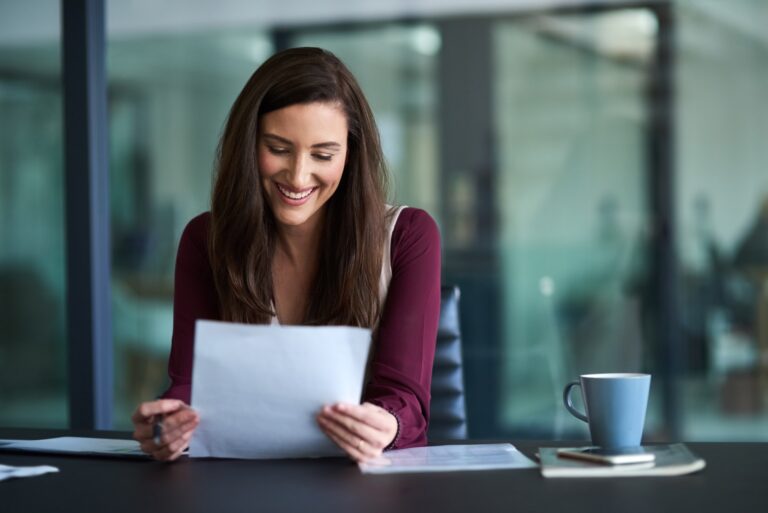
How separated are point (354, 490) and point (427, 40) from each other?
11.3 ft

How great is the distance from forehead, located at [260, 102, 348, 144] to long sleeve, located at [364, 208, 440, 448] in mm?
256

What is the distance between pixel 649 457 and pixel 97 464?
2.61 feet

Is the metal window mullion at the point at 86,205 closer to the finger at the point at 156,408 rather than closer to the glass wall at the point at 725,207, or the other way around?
the finger at the point at 156,408

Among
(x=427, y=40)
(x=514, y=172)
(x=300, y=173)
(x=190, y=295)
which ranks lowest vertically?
(x=190, y=295)

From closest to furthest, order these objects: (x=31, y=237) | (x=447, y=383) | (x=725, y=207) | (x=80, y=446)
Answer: (x=80, y=446) → (x=447, y=383) → (x=725, y=207) → (x=31, y=237)

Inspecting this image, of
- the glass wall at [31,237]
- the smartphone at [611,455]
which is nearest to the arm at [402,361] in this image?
the smartphone at [611,455]

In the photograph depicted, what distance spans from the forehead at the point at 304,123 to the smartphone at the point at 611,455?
723mm

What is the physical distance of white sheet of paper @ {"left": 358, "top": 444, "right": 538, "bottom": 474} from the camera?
55.9 inches

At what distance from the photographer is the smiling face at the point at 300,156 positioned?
72.9 inches

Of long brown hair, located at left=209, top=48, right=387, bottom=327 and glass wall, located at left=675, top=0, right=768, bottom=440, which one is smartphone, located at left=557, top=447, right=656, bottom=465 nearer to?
long brown hair, located at left=209, top=48, right=387, bottom=327

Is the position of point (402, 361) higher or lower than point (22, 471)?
higher

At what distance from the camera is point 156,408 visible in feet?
5.03

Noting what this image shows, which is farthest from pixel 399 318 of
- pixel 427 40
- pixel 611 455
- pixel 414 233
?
pixel 427 40

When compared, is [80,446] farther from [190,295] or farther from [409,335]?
[409,335]
